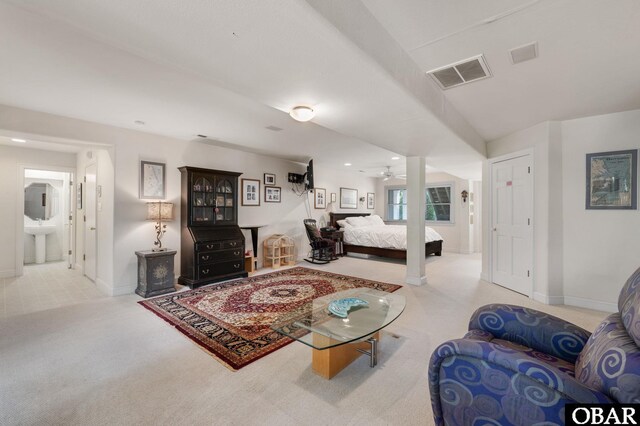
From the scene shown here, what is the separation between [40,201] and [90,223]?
3.22 metres

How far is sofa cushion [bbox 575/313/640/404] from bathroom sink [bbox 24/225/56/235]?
870 centimetres

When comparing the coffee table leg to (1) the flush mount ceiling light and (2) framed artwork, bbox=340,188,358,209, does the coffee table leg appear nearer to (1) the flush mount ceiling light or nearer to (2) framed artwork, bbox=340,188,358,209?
(1) the flush mount ceiling light

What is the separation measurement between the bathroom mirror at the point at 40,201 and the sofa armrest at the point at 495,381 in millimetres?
8644

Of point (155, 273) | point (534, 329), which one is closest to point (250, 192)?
point (155, 273)

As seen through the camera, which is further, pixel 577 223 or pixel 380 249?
pixel 380 249

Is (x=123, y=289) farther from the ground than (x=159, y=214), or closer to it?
closer to it

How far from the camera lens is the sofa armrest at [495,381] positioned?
94cm

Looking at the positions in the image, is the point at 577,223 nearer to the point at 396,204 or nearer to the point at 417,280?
the point at 417,280

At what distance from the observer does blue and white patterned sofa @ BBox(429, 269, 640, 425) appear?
0.92 m

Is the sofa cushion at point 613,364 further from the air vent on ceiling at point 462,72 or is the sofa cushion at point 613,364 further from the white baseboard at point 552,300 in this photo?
the white baseboard at point 552,300

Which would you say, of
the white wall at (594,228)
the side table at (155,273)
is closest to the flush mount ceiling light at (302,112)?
the side table at (155,273)

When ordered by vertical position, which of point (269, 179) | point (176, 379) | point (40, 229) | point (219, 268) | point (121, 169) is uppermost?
point (269, 179)

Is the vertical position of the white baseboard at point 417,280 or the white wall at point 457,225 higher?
the white wall at point 457,225

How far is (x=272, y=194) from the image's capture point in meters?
6.05
